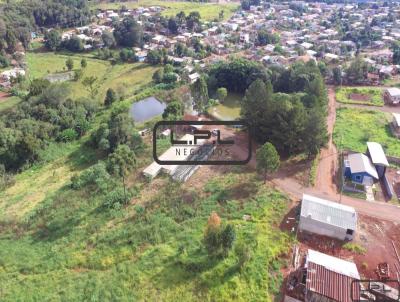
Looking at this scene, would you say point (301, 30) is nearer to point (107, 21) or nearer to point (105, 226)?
point (107, 21)

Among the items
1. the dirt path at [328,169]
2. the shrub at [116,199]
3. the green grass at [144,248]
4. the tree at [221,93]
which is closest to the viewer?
the green grass at [144,248]

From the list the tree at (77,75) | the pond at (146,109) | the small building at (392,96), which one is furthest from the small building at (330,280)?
the tree at (77,75)

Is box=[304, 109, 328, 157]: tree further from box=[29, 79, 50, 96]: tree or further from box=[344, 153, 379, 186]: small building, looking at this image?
box=[29, 79, 50, 96]: tree

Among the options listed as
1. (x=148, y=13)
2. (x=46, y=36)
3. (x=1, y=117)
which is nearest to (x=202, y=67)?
(x=1, y=117)

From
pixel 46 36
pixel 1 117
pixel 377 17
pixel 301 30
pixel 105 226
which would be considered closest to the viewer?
pixel 105 226

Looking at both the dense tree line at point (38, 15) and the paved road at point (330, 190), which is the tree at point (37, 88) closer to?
the dense tree line at point (38, 15)

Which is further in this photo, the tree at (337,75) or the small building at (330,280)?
the tree at (337,75)
